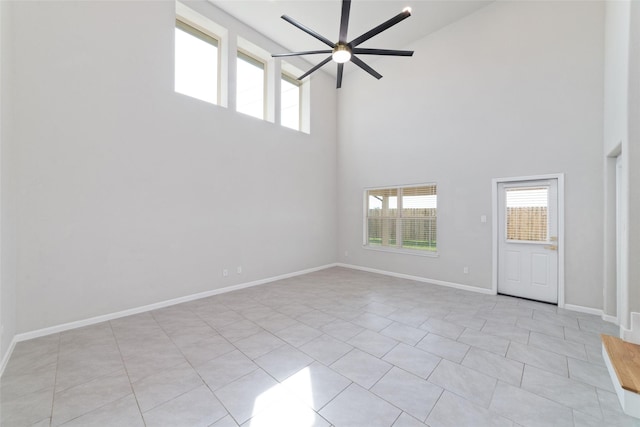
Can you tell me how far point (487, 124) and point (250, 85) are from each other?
463 cm

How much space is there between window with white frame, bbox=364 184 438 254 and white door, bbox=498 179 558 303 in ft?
3.79

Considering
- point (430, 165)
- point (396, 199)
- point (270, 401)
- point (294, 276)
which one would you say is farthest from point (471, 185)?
point (270, 401)

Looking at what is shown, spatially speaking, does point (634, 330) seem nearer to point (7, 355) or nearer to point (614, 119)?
point (614, 119)

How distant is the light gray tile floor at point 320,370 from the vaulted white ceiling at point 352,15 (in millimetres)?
5052

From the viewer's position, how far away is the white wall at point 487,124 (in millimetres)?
3576

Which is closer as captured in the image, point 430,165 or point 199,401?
point 199,401

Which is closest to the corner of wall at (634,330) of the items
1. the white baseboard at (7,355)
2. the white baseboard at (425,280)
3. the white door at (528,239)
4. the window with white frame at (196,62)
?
the white door at (528,239)

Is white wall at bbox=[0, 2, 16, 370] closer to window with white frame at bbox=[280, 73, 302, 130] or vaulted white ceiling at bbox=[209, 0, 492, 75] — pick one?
vaulted white ceiling at bbox=[209, 0, 492, 75]

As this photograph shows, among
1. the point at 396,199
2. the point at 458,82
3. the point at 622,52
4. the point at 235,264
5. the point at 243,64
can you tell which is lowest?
the point at 235,264

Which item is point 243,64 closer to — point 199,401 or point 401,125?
point 401,125

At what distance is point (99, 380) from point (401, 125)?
6.05m

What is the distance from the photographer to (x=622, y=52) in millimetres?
2691

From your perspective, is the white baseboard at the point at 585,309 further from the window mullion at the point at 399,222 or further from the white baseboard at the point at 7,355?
the white baseboard at the point at 7,355

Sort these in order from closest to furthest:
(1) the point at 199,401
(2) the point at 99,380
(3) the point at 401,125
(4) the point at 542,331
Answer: (1) the point at 199,401 → (2) the point at 99,380 → (4) the point at 542,331 → (3) the point at 401,125
